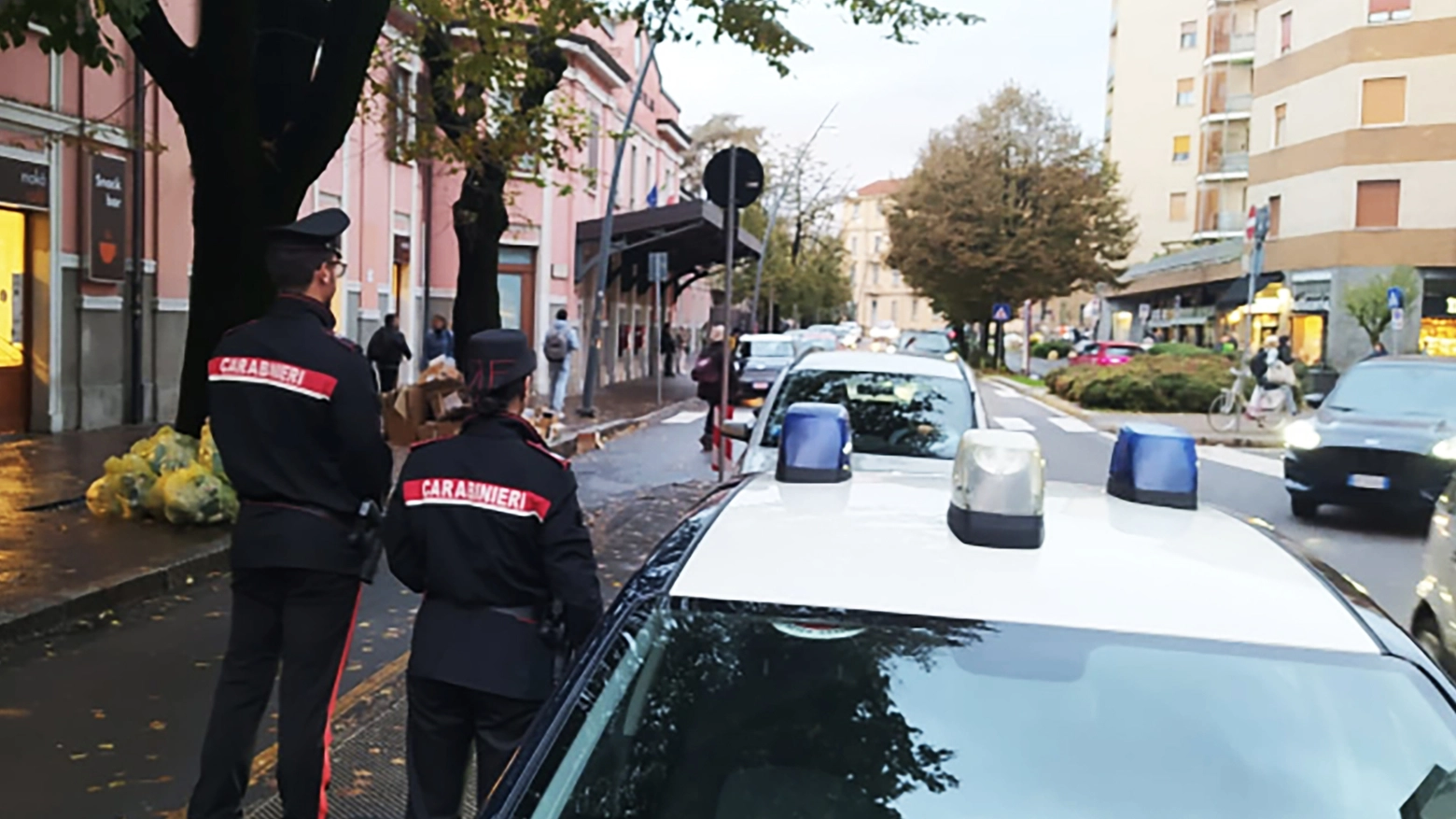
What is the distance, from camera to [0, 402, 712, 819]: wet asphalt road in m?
4.82

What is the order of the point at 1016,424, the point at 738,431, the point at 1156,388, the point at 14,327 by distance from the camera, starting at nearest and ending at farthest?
the point at 738,431 → the point at 14,327 → the point at 1016,424 → the point at 1156,388

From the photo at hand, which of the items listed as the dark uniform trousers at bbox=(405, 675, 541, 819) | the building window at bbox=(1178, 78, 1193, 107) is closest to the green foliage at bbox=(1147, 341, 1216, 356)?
the building window at bbox=(1178, 78, 1193, 107)

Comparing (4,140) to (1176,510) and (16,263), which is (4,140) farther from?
(1176,510)

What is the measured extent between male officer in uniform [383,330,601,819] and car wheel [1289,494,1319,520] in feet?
37.0

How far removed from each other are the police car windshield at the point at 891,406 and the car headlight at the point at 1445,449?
581cm

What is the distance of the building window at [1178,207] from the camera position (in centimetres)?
7531

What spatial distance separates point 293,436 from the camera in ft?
13.1

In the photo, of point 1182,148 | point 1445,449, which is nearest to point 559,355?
point 1445,449

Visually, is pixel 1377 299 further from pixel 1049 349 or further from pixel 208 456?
pixel 208 456

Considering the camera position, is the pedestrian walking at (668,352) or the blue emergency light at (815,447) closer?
the blue emergency light at (815,447)

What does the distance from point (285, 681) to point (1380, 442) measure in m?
11.2

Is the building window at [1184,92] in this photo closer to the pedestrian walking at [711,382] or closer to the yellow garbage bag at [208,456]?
the pedestrian walking at [711,382]

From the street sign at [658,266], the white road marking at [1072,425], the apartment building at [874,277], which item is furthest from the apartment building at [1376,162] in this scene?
the apartment building at [874,277]

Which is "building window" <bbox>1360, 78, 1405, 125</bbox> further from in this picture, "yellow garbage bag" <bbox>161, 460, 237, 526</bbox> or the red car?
"yellow garbage bag" <bbox>161, 460, 237, 526</bbox>
